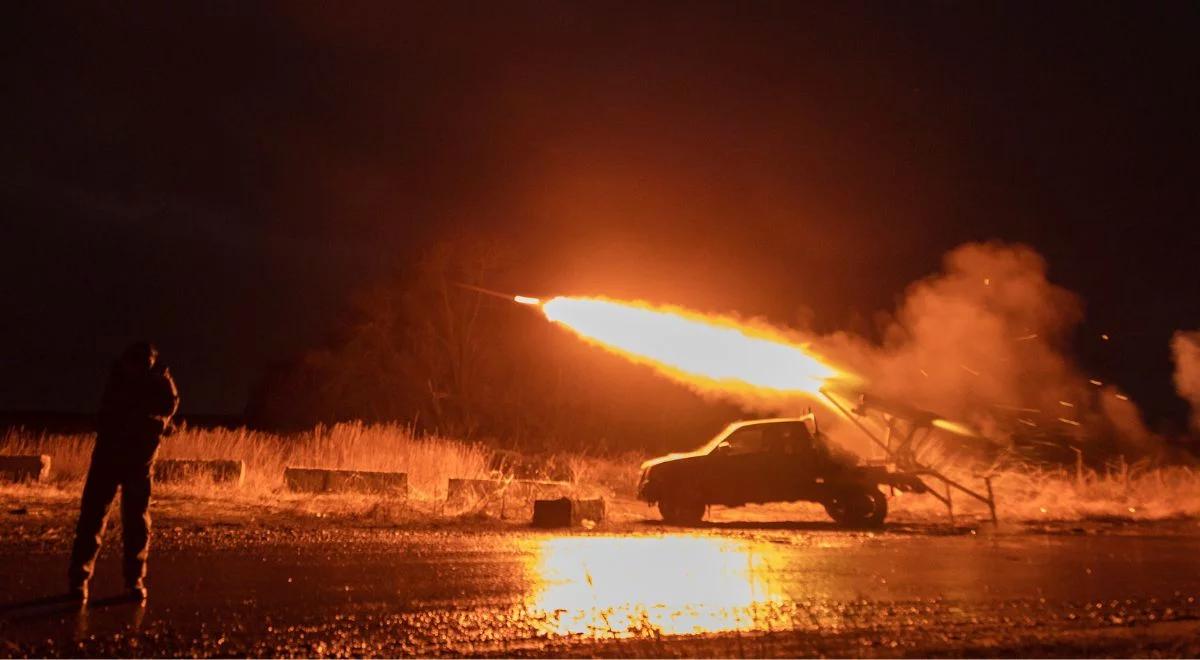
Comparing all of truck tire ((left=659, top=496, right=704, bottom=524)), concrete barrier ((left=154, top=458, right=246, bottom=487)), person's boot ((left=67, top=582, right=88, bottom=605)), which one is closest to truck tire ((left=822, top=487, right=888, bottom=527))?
truck tire ((left=659, top=496, right=704, bottom=524))

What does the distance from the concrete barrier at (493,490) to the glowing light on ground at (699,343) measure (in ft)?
11.9

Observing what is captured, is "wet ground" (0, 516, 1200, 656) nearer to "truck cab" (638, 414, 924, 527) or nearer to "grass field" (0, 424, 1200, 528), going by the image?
"grass field" (0, 424, 1200, 528)

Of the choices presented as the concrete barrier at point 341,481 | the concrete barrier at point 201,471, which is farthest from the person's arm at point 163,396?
the concrete barrier at point 341,481

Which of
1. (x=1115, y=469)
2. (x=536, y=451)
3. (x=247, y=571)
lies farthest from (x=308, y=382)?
(x=247, y=571)

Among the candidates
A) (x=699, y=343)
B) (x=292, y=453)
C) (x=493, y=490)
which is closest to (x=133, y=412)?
(x=493, y=490)

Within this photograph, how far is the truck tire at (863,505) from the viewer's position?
696 inches

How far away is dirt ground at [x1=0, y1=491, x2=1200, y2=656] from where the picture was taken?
6633 mm

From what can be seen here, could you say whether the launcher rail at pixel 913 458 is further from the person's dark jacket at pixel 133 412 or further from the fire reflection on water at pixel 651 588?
Answer: the person's dark jacket at pixel 133 412

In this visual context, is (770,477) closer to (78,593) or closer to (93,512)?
(93,512)

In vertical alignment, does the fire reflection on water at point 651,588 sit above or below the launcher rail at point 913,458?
below

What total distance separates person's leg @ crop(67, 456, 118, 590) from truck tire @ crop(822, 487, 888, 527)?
13.1 meters

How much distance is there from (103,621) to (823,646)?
4.99m

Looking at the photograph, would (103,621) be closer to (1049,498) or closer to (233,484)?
(233,484)

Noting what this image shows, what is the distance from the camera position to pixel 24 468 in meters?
17.0
